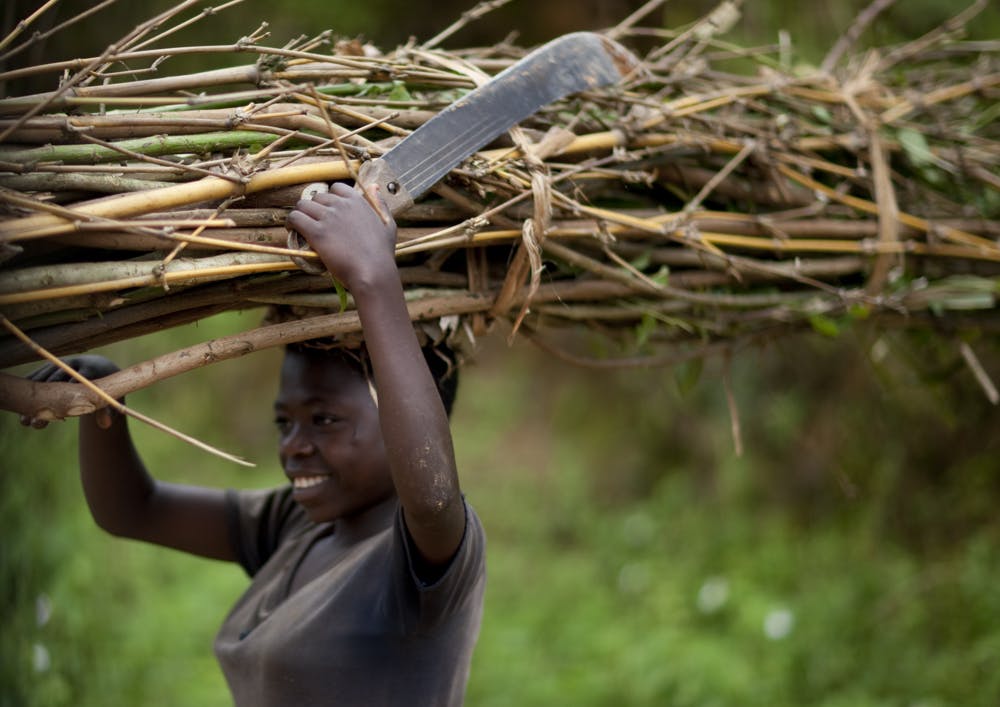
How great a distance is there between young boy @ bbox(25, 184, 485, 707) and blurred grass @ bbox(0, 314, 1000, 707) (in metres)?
A: 1.34

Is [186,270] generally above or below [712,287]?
above

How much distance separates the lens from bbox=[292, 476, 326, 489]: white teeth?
194cm

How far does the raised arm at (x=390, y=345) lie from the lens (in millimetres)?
1480

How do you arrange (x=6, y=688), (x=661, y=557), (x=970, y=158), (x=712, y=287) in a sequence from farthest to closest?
1. (x=661, y=557)
2. (x=6, y=688)
3. (x=970, y=158)
4. (x=712, y=287)

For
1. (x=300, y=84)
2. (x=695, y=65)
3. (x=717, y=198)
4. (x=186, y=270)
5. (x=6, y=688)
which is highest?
(x=300, y=84)

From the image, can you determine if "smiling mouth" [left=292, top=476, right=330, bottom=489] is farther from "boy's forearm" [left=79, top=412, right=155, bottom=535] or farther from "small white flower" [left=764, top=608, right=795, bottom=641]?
"small white flower" [left=764, top=608, right=795, bottom=641]

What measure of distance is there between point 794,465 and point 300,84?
13.1 feet

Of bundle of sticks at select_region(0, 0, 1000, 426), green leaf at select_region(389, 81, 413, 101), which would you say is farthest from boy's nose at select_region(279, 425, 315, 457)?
green leaf at select_region(389, 81, 413, 101)

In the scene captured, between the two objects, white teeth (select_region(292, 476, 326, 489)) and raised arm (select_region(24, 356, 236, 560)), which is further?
raised arm (select_region(24, 356, 236, 560))

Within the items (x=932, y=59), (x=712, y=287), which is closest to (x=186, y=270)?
(x=712, y=287)

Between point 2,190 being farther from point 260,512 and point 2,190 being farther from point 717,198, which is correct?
point 717,198

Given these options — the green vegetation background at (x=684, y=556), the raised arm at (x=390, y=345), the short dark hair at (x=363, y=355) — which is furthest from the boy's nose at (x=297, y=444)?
the green vegetation background at (x=684, y=556)

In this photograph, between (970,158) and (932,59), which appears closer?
(970,158)

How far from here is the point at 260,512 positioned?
7.52ft
